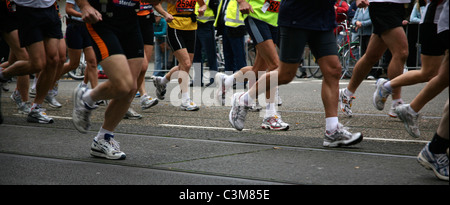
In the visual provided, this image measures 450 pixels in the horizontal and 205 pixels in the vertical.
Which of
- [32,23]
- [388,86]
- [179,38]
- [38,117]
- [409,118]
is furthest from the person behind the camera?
[179,38]

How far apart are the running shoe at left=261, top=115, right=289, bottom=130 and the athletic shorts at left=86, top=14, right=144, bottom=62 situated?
80.8 inches

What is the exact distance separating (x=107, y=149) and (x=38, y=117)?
2528 millimetres

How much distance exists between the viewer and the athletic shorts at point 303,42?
527cm

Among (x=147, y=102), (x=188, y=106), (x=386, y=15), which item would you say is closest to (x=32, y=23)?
(x=147, y=102)

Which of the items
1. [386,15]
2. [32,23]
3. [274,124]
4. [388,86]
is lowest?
[274,124]

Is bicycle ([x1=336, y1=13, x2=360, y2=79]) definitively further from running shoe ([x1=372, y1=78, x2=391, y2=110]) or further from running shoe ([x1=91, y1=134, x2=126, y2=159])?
running shoe ([x1=91, y1=134, x2=126, y2=159])

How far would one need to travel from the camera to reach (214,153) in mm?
5082

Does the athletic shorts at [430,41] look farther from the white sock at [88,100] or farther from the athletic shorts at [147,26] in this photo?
the athletic shorts at [147,26]

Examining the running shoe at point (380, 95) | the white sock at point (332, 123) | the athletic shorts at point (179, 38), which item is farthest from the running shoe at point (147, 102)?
the white sock at point (332, 123)

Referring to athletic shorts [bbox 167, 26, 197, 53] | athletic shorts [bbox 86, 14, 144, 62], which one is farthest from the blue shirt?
athletic shorts [bbox 167, 26, 197, 53]

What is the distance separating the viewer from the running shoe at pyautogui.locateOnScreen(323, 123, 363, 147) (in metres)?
5.18

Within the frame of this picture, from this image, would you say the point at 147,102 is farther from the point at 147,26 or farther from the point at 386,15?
the point at 386,15
